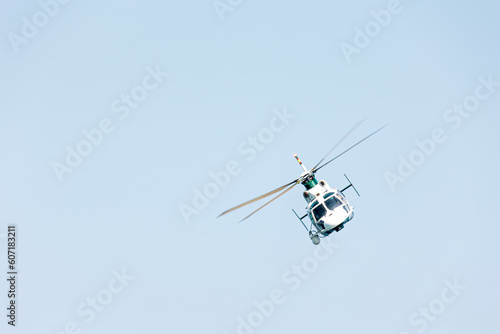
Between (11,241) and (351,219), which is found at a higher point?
(11,241)

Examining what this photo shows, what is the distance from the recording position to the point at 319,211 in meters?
36.2

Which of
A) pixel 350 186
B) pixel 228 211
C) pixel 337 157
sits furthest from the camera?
pixel 350 186

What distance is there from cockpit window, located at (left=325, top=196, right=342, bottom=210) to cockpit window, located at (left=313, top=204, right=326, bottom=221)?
0.30 m

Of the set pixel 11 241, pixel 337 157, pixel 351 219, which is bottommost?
pixel 351 219

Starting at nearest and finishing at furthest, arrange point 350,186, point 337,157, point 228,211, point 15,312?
point 228,211 < point 337,157 < point 350,186 < point 15,312

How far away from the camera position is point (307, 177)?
121 ft

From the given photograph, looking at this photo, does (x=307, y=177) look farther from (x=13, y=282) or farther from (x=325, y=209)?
(x=13, y=282)

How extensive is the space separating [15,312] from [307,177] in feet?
63.4

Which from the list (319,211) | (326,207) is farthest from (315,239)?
(326,207)

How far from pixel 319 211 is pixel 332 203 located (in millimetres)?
858

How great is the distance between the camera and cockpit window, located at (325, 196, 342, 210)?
35875 millimetres

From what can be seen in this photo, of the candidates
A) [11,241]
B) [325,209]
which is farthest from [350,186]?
[11,241]

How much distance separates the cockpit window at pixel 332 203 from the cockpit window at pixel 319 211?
0.30 m

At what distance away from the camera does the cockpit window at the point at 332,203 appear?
3588 centimetres
